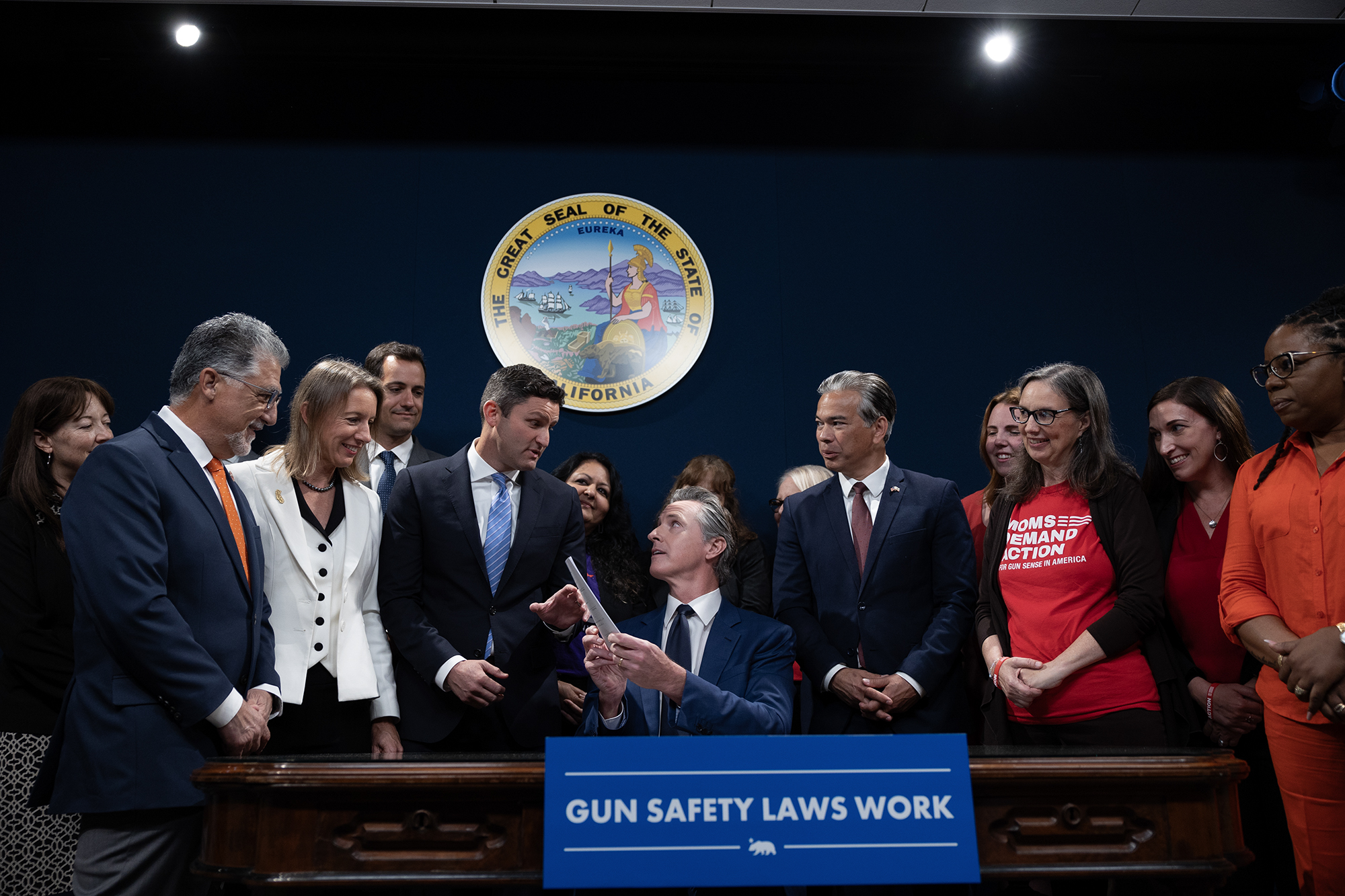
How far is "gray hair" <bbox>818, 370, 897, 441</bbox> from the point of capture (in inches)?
121

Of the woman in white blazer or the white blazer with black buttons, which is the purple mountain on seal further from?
the white blazer with black buttons

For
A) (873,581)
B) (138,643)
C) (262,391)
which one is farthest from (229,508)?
(873,581)

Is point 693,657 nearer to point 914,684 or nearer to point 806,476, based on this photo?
point 914,684

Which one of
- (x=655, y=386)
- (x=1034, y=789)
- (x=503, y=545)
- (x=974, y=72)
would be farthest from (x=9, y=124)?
(x=1034, y=789)

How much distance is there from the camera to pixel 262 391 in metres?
2.30

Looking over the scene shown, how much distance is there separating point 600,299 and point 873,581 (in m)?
2.32

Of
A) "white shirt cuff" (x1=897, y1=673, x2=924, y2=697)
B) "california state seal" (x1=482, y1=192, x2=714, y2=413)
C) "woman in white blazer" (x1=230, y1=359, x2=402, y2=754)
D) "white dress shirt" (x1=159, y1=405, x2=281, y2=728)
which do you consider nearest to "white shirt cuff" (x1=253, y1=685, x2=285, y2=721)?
"white dress shirt" (x1=159, y1=405, x2=281, y2=728)

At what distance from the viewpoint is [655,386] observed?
14.8 ft

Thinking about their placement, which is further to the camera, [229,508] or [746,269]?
[746,269]

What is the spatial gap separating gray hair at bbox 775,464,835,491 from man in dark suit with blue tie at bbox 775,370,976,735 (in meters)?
0.77

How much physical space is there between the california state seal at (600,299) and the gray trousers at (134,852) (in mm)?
2775

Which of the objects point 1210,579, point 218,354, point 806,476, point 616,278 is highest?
point 616,278

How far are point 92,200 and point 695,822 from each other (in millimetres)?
4716

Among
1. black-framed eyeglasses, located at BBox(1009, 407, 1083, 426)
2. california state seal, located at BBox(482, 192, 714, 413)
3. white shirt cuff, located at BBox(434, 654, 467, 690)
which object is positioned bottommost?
white shirt cuff, located at BBox(434, 654, 467, 690)
